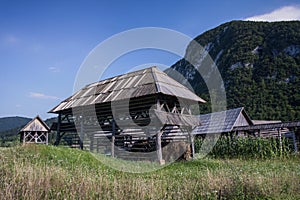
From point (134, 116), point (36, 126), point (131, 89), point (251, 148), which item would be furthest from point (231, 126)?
point (36, 126)

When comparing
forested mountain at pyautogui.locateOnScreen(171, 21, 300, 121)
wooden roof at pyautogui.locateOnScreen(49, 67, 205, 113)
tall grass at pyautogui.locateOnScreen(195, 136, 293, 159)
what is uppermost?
forested mountain at pyautogui.locateOnScreen(171, 21, 300, 121)

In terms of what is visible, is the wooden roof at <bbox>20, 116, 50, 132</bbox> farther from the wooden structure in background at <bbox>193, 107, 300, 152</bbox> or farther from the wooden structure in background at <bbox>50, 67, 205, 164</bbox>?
the wooden structure in background at <bbox>193, 107, 300, 152</bbox>

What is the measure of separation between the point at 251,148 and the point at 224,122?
1212cm

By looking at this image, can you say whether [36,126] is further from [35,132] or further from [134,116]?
[134,116]

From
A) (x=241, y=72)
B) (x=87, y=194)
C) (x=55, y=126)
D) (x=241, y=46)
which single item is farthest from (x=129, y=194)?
(x=241, y=46)

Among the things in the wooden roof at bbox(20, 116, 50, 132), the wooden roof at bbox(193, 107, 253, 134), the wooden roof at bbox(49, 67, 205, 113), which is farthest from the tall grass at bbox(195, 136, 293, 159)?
the wooden roof at bbox(20, 116, 50, 132)

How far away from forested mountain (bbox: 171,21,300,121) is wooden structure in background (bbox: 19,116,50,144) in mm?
29866

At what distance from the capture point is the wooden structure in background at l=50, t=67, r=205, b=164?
1466 centimetres

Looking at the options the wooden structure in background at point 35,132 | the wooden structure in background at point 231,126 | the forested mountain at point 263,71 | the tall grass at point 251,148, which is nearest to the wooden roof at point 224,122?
the wooden structure in background at point 231,126

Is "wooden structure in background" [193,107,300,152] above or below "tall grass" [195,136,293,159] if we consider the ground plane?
above

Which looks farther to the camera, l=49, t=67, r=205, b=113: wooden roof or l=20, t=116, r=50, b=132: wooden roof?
l=20, t=116, r=50, b=132: wooden roof

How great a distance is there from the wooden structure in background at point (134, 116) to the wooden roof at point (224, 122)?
12.1 meters

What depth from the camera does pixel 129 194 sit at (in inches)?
218

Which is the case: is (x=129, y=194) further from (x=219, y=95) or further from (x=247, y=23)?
(x=247, y=23)
